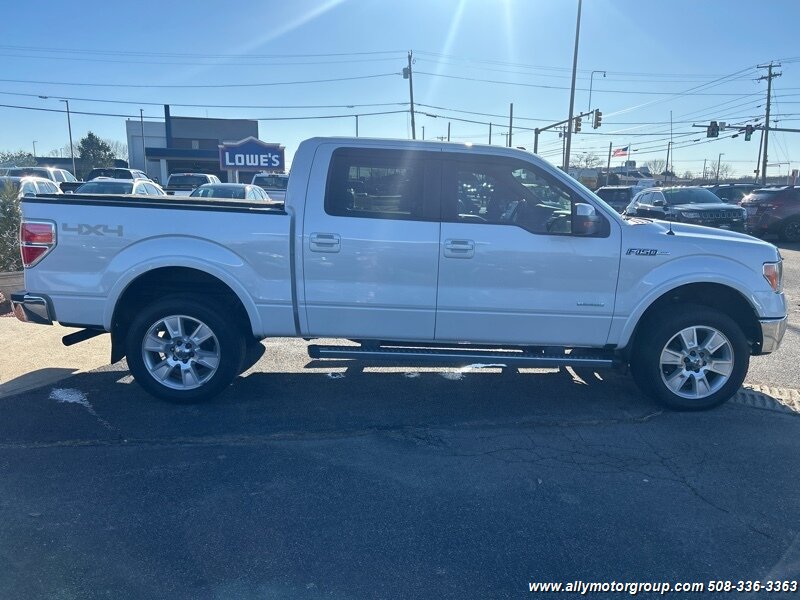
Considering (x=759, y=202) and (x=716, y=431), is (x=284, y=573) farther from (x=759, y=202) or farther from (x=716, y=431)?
(x=759, y=202)

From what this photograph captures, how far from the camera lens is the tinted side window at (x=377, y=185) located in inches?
186

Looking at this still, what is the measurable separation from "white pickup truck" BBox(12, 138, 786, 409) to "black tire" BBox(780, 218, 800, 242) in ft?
53.2

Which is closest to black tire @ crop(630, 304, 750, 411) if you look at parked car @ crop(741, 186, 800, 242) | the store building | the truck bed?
the truck bed

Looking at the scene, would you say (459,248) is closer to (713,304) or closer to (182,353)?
(713,304)

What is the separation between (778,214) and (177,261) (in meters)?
19.2

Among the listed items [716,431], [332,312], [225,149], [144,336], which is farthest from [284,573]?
[225,149]

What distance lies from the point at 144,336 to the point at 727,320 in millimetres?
4743

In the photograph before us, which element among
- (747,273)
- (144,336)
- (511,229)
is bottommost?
(144,336)

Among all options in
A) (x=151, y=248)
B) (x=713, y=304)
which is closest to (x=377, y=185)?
(x=151, y=248)

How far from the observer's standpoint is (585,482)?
374cm

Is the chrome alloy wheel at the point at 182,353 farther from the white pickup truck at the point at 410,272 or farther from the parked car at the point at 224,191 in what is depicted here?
the parked car at the point at 224,191

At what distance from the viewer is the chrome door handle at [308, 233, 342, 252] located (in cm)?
463

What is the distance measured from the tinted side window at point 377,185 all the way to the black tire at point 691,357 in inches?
82.1

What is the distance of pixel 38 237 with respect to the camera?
4684 millimetres
